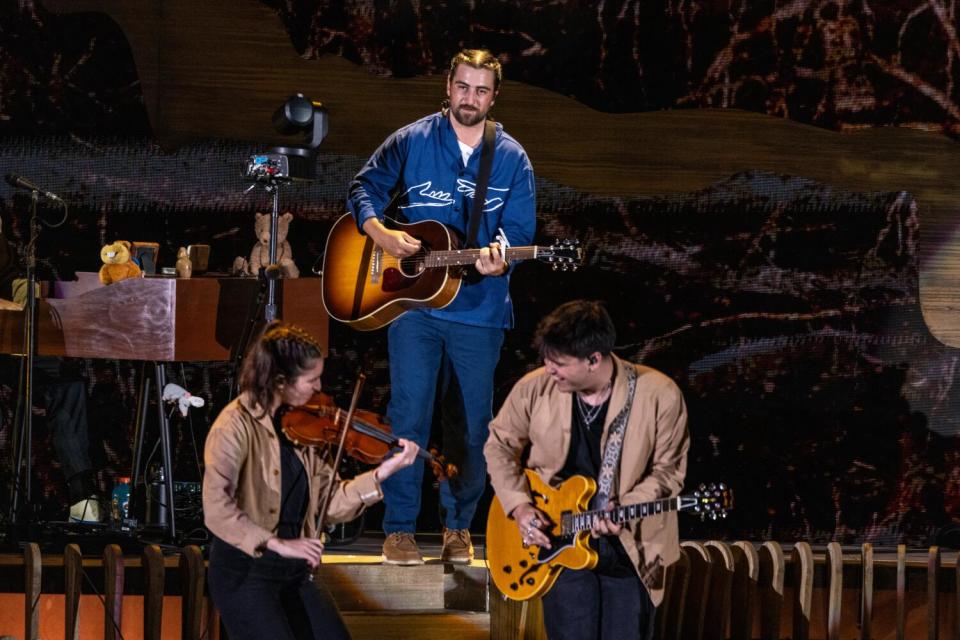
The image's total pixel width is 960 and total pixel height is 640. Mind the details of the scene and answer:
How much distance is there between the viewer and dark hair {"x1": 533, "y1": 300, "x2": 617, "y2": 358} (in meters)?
4.07

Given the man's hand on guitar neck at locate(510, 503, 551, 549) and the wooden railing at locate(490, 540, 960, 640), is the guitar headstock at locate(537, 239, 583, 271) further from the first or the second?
the wooden railing at locate(490, 540, 960, 640)

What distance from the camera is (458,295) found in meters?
5.18

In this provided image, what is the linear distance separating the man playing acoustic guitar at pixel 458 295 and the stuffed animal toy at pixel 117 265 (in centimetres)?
122

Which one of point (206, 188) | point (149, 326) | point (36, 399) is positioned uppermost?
point (206, 188)

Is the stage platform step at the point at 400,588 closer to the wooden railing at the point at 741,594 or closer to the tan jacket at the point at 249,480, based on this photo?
the wooden railing at the point at 741,594

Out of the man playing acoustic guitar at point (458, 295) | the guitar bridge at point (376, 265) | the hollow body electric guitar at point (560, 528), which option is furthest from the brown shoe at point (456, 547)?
the guitar bridge at point (376, 265)

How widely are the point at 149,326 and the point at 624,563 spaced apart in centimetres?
243

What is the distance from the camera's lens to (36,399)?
6.88 m

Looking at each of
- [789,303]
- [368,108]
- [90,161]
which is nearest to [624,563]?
[789,303]

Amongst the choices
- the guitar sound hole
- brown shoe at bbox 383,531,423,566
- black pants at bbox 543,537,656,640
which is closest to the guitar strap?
the guitar sound hole

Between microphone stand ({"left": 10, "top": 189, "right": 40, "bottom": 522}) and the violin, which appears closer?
the violin

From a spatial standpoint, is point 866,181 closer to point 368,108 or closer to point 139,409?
point 368,108

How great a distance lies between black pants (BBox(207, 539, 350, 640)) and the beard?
202cm

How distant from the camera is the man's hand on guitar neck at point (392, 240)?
16.8 ft
